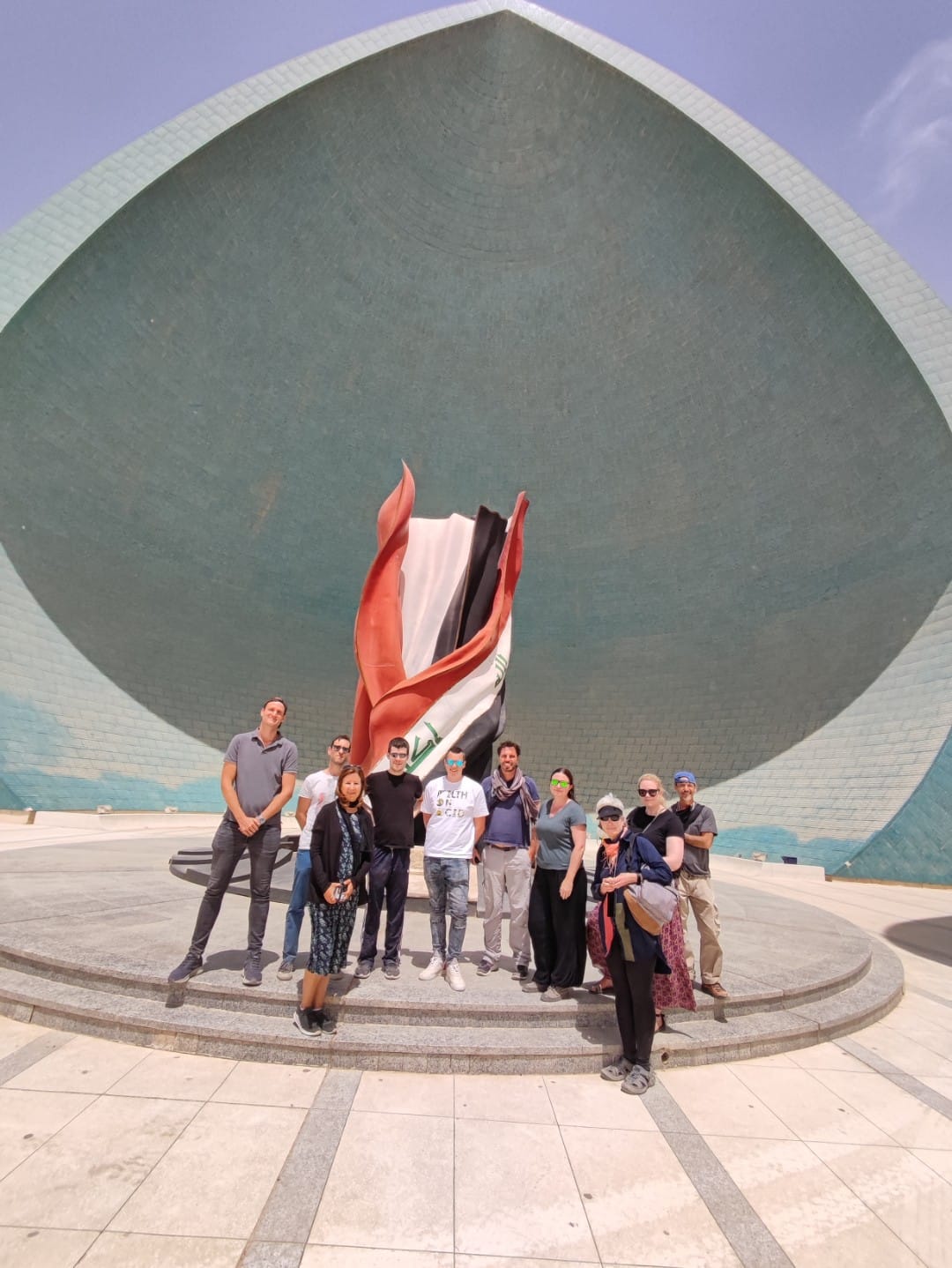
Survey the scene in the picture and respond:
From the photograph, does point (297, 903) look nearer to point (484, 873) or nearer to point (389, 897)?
point (389, 897)

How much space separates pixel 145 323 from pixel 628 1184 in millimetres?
15547

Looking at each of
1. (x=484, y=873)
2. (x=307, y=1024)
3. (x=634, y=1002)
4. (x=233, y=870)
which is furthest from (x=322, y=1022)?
(x=634, y=1002)

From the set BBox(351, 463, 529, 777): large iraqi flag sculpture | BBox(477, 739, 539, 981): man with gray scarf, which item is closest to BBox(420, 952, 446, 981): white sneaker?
BBox(477, 739, 539, 981): man with gray scarf

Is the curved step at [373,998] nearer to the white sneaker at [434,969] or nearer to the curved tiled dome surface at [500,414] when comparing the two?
the white sneaker at [434,969]

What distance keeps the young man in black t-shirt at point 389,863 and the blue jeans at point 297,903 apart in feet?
1.19

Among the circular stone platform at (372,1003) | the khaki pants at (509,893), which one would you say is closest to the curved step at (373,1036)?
the circular stone platform at (372,1003)

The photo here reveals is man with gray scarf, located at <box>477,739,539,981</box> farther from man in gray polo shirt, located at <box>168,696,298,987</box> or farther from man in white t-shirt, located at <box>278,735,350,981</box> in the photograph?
man in gray polo shirt, located at <box>168,696,298,987</box>

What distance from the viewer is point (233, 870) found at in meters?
3.31

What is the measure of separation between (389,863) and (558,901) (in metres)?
0.97

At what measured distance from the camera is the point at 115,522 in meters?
13.0

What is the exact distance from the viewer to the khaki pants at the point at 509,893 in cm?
376

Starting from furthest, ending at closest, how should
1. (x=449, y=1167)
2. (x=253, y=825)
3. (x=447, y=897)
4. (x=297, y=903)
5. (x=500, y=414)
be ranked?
(x=500, y=414), (x=447, y=897), (x=297, y=903), (x=253, y=825), (x=449, y=1167)

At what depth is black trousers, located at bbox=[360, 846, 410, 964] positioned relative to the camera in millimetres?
3631

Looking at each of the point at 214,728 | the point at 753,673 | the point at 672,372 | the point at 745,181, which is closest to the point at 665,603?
the point at 753,673
